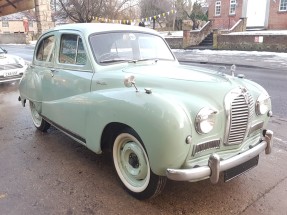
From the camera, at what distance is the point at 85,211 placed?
2869 millimetres

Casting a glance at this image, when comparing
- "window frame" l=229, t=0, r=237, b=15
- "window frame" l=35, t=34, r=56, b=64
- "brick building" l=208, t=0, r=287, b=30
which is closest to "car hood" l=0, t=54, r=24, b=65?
"window frame" l=35, t=34, r=56, b=64

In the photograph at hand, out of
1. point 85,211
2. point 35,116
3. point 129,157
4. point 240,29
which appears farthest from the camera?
point 240,29

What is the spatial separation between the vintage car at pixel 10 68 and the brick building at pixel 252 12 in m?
21.5

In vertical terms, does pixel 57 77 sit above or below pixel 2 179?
above

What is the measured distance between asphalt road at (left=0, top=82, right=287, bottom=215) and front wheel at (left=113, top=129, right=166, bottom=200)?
12 cm

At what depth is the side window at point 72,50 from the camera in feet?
12.6

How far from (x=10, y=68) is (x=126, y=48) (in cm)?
678

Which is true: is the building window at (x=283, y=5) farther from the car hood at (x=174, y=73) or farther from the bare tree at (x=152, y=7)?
the car hood at (x=174, y=73)

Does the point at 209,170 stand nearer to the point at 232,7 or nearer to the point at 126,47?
the point at 126,47

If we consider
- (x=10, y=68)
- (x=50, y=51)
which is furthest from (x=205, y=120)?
(x=10, y=68)

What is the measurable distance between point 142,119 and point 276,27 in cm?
2533

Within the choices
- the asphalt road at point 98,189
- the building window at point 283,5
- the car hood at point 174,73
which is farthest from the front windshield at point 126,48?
the building window at point 283,5

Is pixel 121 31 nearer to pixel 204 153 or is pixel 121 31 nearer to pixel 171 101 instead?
pixel 171 101

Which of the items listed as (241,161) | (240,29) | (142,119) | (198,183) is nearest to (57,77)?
(142,119)
